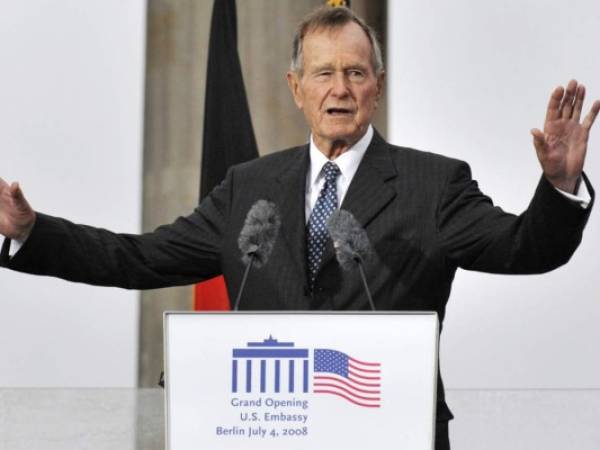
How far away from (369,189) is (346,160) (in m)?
0.14

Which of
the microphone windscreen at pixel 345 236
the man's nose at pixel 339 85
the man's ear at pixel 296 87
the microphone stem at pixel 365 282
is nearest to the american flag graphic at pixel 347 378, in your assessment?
the microphone stem at pixel 365 282

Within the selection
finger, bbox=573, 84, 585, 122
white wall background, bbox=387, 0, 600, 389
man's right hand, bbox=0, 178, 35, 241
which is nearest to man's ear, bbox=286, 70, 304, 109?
man's right hand, bbox=0, 178, 35, 241

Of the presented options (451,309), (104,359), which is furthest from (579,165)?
(104,359)

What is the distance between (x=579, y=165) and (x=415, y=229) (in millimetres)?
442

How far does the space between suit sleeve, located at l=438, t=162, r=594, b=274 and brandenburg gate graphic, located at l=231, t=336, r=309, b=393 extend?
56cm

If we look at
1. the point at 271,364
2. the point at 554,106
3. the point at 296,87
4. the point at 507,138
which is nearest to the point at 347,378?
the point at 271,364

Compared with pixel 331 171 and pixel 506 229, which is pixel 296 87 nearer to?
pixel 331 171

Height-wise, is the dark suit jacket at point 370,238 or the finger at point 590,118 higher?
the finger at point 590,118

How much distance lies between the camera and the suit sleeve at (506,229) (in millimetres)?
2195

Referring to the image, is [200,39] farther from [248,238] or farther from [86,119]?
[248,238]

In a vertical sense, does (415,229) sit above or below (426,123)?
below

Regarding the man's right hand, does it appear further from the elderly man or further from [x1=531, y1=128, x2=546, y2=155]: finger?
[x1=531, y1=128, x2=546, y2=155]: finger

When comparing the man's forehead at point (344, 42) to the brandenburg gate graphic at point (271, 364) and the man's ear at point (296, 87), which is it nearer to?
the man's ear at point (296, 87)

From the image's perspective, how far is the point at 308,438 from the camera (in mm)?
1986
